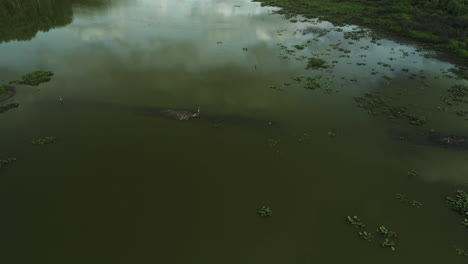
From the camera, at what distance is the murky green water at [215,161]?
34.9ft

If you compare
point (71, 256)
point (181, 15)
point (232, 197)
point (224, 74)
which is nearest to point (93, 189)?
point (71, 256)

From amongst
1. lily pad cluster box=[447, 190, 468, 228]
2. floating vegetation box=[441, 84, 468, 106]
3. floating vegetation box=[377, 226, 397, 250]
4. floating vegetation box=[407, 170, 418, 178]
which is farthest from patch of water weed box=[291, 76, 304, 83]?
floating vegetation box=[377, 226, 397, 250]

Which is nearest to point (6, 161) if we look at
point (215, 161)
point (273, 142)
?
point (215, 161)

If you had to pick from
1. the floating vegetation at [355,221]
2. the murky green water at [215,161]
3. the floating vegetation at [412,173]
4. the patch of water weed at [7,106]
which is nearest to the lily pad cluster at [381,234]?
the floating vegetation at [355,221]

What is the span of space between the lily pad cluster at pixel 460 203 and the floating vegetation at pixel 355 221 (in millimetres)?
4507

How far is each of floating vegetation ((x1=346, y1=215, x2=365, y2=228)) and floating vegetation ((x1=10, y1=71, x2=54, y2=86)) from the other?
2275cm

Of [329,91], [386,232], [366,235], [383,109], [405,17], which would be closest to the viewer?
[366,235]

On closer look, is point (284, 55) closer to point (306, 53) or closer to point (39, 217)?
point (306, 53)

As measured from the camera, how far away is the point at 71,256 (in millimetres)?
9938

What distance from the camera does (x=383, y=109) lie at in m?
19.4

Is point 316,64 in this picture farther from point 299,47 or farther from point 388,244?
point 388,244

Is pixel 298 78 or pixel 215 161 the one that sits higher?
pixel 298 78

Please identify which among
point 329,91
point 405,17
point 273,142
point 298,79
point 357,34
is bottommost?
point 273,142

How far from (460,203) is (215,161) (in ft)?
38.3
